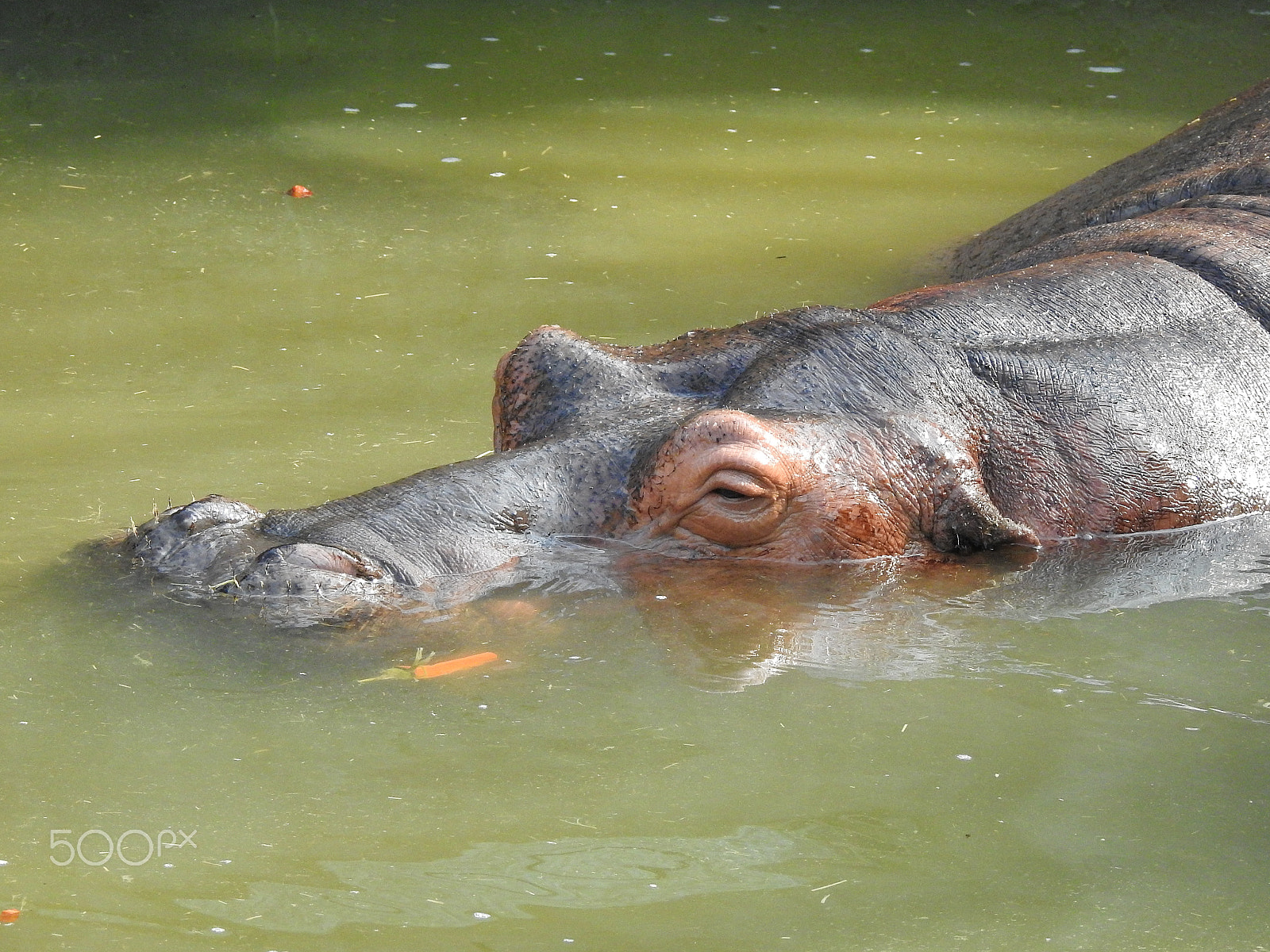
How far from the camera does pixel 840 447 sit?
468cm

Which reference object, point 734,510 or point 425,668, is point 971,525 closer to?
point 734,510

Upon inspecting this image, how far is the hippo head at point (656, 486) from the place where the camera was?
439 cm

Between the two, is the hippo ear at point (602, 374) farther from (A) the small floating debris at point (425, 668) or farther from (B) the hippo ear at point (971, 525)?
(A) the small floating debris at point (425, 668)

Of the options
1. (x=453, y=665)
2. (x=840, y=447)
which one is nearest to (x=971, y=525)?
(x=840, y=447)

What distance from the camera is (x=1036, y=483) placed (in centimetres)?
495

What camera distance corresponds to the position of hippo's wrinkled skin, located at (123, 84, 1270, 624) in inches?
176

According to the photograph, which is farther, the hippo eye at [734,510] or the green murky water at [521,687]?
the hippo eye at [734,510]

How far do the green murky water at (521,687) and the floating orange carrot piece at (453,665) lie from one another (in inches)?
1.5

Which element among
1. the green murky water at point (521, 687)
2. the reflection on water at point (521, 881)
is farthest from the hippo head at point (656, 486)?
the reflection on water at point (521, 881)

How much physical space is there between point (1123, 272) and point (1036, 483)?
0.85 m

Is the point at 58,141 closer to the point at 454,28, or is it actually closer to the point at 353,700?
the point at 454,28

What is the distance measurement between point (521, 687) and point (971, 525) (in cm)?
141

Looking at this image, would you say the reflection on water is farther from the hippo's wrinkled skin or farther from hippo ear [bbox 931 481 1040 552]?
hippo ear [bbox 931 481 1040 552]

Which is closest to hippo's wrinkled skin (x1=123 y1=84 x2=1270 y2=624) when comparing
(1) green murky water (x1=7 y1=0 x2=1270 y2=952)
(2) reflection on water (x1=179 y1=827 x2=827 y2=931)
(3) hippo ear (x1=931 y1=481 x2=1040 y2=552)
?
(3) hippo ear (x1=931 y1=481 x2=1040 y2=552)
